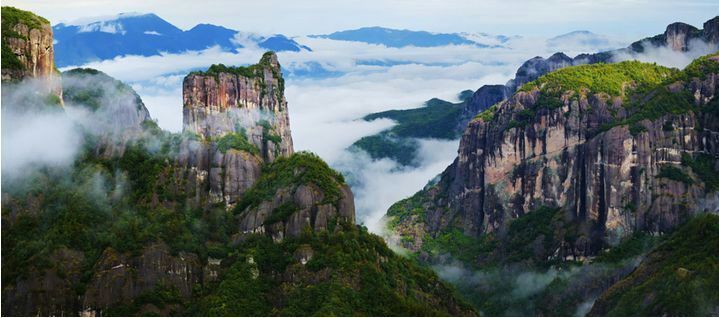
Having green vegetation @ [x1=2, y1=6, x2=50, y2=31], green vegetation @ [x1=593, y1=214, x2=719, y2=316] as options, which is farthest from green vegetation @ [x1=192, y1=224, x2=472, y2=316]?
green vegetation @ [x1=2, y1=6, x2=50, y2=31]

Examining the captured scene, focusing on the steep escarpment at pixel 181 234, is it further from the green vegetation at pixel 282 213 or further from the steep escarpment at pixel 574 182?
the steep escarpment at pixel 574 182

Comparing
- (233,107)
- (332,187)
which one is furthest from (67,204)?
(233,107)

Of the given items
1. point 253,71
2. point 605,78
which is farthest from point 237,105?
point 605,78

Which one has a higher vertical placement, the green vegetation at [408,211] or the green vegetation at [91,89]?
the green vegetation at [91,89]

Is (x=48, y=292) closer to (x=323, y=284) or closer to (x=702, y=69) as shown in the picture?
(x=323, y=284)

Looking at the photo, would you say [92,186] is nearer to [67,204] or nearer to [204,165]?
[67,204]

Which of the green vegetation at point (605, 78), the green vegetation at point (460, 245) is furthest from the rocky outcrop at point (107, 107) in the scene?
the green vegetation at point (605, 78)
